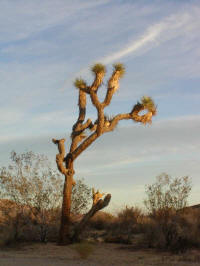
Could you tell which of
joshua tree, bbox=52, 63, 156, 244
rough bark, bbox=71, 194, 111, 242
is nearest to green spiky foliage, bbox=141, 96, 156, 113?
joshua tree, bbox=52, 63, 156, 244

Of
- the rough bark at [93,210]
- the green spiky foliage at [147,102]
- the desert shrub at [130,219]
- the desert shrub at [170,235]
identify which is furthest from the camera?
the desert shrub at [130,219]

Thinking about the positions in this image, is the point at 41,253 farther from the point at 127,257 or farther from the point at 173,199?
the point at 173,199

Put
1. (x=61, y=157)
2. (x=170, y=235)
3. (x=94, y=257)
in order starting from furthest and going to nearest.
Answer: (x=61, y=157) → (x=170, y=235) → (x=94, y=257)

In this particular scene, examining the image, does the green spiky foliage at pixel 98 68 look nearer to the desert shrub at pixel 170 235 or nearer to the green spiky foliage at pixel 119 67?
the green spiky foliage at pixel 119 67

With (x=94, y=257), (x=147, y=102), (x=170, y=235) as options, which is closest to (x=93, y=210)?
(x=94, y=257)

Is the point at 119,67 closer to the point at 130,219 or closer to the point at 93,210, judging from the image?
the point at 93,210

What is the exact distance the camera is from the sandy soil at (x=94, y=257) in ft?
42.4

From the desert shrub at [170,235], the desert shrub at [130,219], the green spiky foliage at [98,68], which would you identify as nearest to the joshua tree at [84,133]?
the green spiky foliage at [98,68]

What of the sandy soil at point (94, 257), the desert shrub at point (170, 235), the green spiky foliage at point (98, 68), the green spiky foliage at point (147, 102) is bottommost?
the sandy soil at point (94, 257)

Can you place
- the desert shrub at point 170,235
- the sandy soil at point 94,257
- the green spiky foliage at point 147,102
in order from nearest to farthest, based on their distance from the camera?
the sandy soil at point 94,257 → the desert shrub at point 170,235 → the green spiky foliage at point 147,102

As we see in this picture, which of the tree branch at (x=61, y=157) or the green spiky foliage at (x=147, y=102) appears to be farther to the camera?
the green spiky foliage at (x=147, y=102)

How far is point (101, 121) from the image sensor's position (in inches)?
666

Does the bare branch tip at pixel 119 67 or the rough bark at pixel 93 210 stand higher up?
the bare branch tip at pixel 119 67

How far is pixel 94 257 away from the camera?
14656mm
